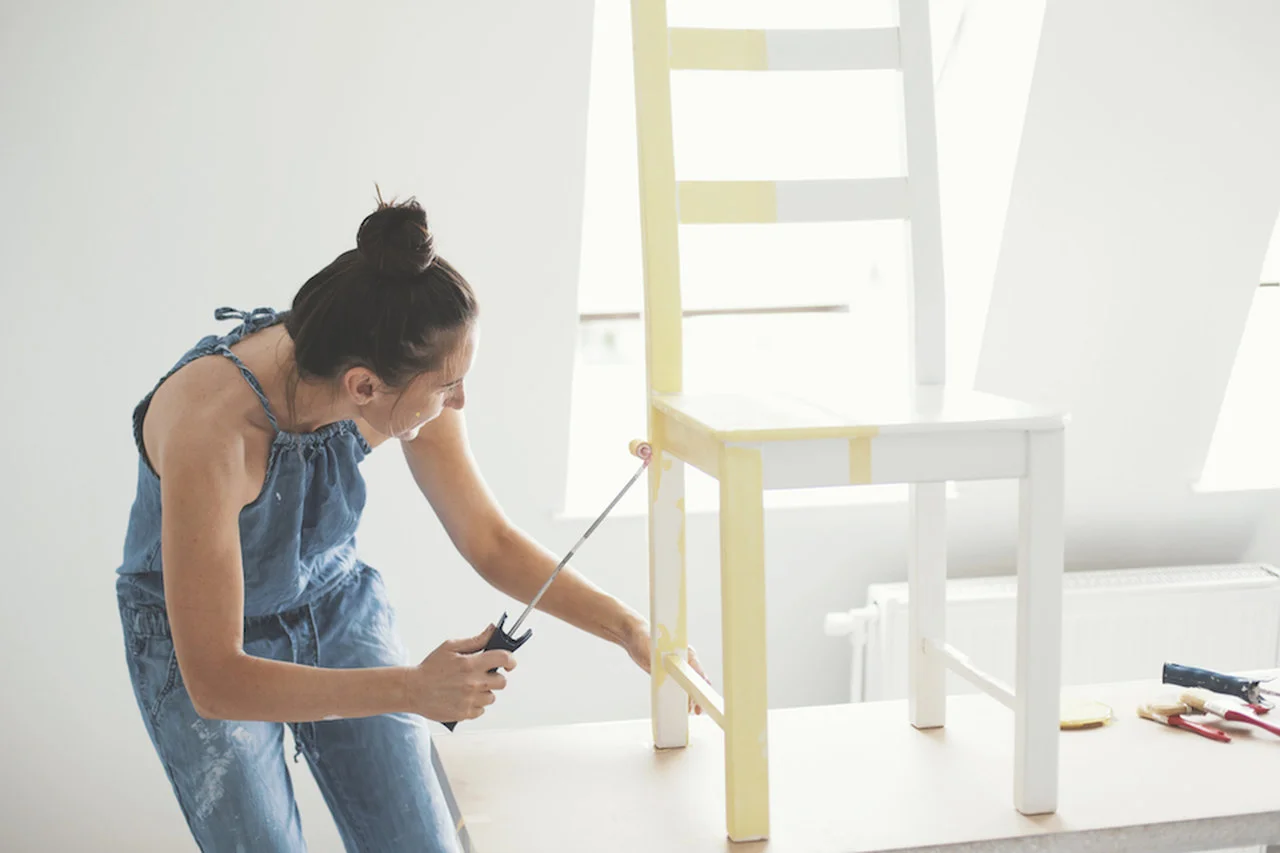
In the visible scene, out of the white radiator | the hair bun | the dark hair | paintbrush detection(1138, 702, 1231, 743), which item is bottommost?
the white radiator

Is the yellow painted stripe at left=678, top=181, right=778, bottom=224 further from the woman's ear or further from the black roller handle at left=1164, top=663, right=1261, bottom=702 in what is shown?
the black roller handle at left=1164, top=663, right=1261, bottom=702

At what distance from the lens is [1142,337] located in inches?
98.9

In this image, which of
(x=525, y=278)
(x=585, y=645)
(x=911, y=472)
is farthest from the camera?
(x=585, y=645)

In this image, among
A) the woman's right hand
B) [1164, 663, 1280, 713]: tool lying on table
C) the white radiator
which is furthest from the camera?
the white radiator

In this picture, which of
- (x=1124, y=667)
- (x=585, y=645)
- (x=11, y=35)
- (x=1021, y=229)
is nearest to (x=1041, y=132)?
(x=1021, y=229)

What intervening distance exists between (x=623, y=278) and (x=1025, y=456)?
155 centimetres

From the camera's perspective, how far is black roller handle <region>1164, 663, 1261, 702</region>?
140 cm

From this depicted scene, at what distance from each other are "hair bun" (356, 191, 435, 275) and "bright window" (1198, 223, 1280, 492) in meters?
2.16

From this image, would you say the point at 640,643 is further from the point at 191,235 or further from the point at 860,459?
the point at 191,235

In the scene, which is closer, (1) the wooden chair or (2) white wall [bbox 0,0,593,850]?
(1) the wooden chair

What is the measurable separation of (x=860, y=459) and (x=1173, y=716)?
0.55m

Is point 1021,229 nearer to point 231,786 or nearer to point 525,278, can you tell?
point 525,278

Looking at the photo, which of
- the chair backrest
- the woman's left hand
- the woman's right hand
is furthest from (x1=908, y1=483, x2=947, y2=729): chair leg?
the woman's right hand

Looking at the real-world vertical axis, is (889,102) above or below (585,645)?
above
